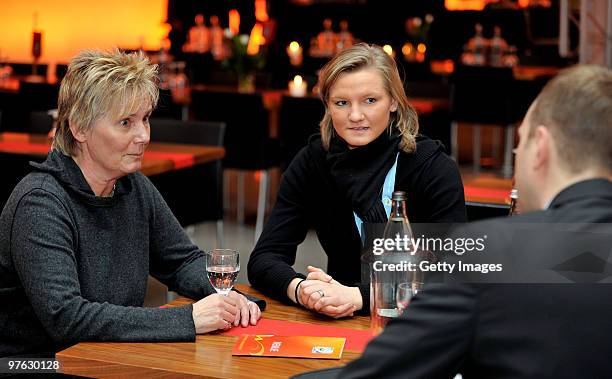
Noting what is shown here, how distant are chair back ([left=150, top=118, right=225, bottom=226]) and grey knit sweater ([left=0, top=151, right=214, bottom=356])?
82.3 inches

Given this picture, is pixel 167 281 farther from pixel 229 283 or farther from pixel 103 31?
pixel 103 31

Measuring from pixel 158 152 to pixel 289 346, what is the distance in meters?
2.72

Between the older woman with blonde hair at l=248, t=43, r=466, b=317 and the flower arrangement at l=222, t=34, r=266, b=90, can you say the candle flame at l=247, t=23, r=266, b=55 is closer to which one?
the flower arrangement at l=222, t=34, r=266, b=90

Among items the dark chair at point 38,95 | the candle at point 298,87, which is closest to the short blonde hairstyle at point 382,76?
the candle at point 298,87

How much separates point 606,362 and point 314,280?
1229mm

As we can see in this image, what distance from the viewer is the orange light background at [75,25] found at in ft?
41.0

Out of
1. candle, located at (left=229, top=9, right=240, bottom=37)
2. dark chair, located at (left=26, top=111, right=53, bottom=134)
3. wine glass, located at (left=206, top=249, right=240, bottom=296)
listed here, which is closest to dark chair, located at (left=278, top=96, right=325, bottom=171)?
dark chair, located at (left=26, top=111, right=53, bottom=134)

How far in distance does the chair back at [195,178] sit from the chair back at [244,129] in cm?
156

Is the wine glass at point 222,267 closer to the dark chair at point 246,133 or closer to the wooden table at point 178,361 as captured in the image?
the wooden table at point 178,361

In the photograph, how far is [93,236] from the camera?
2.46 meters

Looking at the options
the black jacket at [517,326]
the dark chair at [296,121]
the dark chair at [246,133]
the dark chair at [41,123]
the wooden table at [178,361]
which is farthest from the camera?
the dark chair at [246,133]

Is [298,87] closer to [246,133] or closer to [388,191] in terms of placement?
[246,133]

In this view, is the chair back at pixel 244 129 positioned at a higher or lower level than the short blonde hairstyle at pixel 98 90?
lower

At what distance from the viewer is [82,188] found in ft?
8.07
